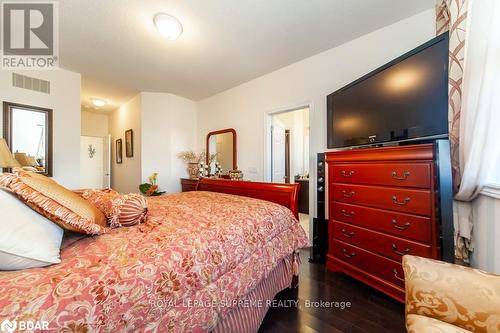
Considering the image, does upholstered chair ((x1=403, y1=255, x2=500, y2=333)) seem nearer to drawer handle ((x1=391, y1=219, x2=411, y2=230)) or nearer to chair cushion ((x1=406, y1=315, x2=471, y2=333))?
chair cushion ((x1=406, y1=315, x2=471, y2=333))

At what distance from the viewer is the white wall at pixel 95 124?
17.8 ft

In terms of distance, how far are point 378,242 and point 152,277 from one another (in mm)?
1747

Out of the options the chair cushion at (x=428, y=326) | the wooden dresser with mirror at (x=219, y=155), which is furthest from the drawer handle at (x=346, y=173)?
the wooden dresser with mirror at (x=219, y=155)

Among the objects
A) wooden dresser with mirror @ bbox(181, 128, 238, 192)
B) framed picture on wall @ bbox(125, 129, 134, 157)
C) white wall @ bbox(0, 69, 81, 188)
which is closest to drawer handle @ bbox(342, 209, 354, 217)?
wooden dresser with mirror @ bbox(181, 128, 238, 192)

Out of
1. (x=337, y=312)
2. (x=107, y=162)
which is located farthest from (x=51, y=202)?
(x=107, y=162)

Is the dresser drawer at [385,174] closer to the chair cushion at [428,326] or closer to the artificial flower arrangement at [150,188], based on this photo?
the chair cushion at [428,326]

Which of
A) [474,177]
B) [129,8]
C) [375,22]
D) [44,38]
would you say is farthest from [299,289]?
[44,38]

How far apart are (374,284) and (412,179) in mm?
947

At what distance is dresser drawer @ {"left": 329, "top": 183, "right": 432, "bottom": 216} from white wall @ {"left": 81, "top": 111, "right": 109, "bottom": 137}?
6308 mm

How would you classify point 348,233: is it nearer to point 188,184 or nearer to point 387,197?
point 387,197

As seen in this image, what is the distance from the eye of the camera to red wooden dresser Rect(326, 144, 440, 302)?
1.44m

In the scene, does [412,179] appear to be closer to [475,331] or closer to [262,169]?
[475,331]

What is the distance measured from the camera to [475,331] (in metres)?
0.73

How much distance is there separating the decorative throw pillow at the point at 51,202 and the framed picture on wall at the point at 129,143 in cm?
397
